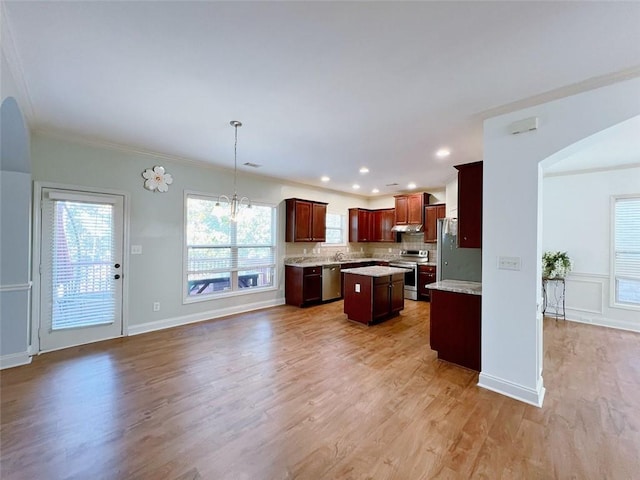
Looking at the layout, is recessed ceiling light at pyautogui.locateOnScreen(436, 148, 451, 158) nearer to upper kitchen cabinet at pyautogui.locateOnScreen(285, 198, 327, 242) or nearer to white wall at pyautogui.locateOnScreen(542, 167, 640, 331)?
white wall at pyautogui.locateOnScreen(542, 167, 640, 331)

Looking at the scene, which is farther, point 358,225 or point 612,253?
point 358,225

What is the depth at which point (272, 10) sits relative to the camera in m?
1.56

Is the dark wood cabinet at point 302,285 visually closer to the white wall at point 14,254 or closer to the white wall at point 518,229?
the white wall at point 518,229

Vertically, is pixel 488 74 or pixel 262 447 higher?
pixel 488 74

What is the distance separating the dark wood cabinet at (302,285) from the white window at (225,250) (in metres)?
0.36

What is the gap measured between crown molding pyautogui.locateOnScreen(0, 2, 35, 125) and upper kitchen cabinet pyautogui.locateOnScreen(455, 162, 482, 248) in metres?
3.67

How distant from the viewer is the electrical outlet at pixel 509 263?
2.51m

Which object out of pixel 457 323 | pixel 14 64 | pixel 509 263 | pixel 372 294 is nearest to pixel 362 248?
pixel 372 294

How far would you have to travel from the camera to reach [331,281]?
6.30 m

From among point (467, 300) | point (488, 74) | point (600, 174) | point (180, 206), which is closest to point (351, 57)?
point (488, 74)

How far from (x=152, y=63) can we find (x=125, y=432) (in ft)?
8.85

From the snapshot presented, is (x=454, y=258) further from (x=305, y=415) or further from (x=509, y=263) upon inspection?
(x=305, y=415)

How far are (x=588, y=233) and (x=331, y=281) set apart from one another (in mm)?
4659

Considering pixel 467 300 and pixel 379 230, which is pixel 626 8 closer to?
pixel 467 300
